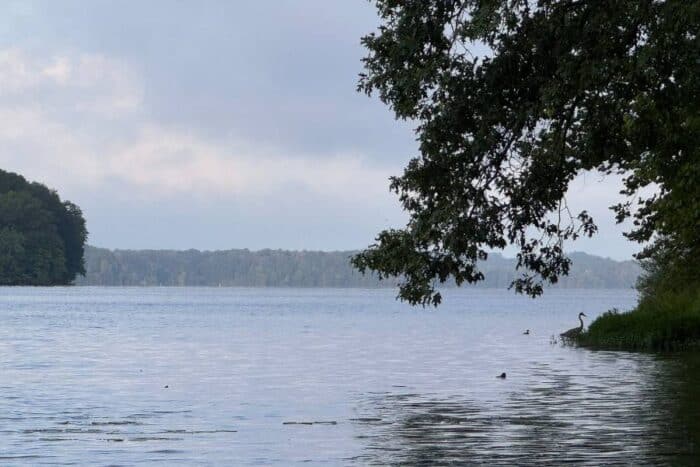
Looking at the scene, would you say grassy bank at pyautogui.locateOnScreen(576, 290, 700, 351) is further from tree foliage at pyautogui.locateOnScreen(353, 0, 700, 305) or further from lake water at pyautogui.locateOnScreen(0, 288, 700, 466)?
tree foliage at pyautogui.locateOnScreen(353, 0, 700, 305)

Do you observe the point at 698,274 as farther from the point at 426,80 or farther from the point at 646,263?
the point at 426,80

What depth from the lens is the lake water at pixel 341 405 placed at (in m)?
23.7

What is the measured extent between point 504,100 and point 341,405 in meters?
12.0

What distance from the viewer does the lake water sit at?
2369cm

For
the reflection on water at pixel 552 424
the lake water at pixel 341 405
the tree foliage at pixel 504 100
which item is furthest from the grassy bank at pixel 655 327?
the tree foliage at pixel 504 100

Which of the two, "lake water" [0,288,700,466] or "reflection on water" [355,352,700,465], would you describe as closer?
"reflection on water" [355,352,700,465]

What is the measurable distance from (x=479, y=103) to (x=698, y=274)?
28635 mm

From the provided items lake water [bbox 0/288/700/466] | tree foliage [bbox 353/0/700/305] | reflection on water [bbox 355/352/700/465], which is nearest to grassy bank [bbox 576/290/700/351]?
lake water [bbox 0/288/700/466]

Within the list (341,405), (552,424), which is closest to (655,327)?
(341,405)

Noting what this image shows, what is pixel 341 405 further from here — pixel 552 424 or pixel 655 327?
pixel 655 327

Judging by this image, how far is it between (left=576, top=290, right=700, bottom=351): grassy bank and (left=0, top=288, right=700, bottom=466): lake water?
76.5 inches

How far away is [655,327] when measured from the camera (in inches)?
2098

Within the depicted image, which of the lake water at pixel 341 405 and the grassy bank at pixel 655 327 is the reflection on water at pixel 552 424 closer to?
the lake water at pixel 341 405

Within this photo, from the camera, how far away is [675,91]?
2350cm
